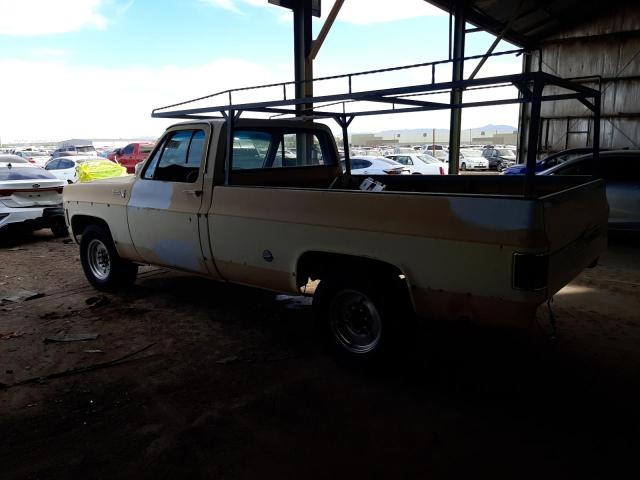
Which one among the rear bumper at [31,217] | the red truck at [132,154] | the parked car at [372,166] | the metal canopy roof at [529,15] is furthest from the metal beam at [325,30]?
the red truck at [132,154]

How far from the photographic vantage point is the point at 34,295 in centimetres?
577

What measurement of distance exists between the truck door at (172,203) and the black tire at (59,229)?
5084 mm

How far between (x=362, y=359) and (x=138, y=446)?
1604mm

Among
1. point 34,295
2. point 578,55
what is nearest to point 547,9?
point 578,55

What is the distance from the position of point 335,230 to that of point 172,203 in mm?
1886

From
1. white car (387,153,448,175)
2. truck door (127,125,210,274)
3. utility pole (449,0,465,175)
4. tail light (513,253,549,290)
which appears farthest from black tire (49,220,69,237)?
white car (387,153,448,175)

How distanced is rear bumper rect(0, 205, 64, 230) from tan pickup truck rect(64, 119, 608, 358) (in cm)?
333

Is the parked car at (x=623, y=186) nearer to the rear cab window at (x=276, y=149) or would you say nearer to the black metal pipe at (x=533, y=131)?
the rear cab window at (x=276, y=149)

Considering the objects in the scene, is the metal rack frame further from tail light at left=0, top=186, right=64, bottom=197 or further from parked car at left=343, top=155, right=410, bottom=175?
parked car at left=343, top=155, right=410, bottom=175

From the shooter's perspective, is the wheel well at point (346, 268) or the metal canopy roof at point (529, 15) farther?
the metal canopy roof at point (529, 15)

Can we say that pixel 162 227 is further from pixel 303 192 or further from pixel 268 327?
pixel 303 192

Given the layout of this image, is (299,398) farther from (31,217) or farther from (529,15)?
(529,15)

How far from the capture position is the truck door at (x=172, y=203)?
14.6ft

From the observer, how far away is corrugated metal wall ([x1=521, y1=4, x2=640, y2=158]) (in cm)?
1712
